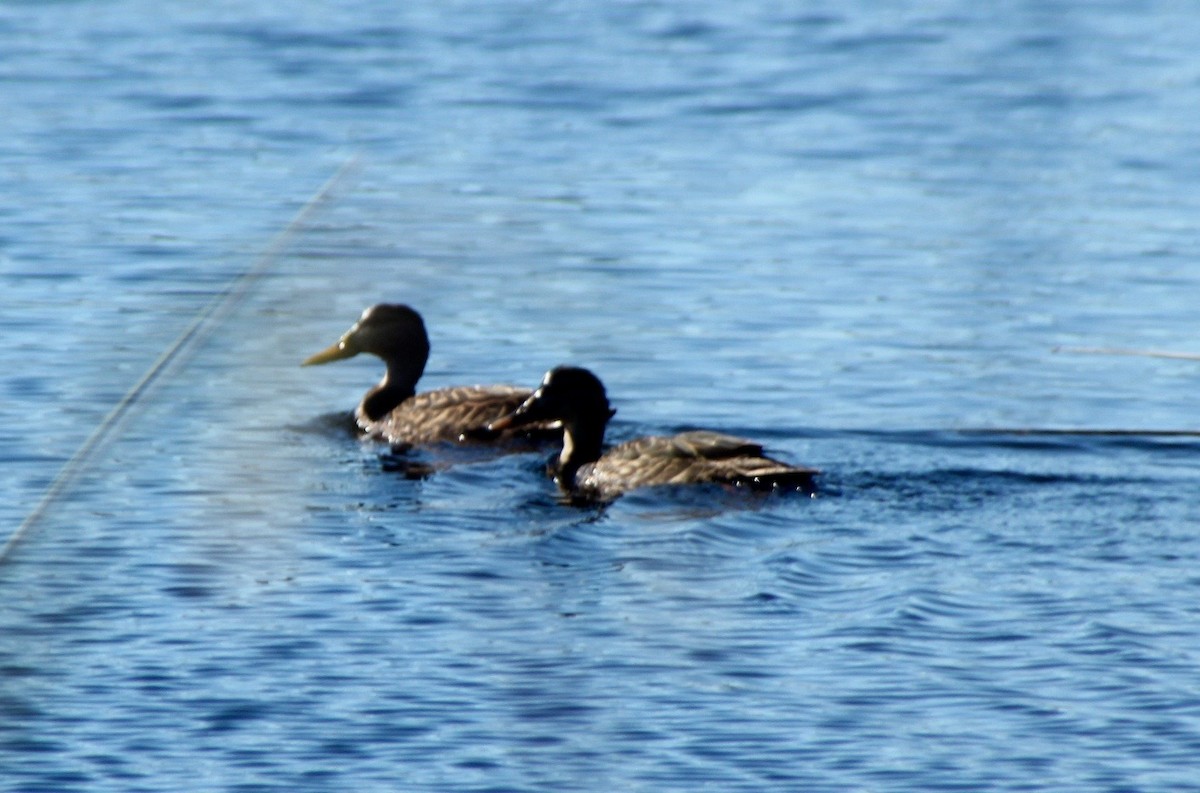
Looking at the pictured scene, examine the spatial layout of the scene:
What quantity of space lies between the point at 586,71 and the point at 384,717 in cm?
1556

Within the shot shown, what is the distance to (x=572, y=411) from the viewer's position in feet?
31.5

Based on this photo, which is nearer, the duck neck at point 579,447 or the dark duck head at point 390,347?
the duck neck at point 579,447

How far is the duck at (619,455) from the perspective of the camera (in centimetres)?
878

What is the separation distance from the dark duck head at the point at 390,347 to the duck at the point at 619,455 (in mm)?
1050

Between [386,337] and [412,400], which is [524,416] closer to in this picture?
[412,400]

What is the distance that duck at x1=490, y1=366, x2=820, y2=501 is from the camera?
8.78 meters

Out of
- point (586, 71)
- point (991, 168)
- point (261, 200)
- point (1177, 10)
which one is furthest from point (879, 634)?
point (1177, 10)

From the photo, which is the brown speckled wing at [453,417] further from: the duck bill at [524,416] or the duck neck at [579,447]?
the duck neck at [579,447]

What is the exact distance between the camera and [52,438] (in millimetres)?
9195

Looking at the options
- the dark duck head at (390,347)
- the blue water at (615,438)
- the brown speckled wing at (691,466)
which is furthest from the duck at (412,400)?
the brown speckled wing at (691,466)

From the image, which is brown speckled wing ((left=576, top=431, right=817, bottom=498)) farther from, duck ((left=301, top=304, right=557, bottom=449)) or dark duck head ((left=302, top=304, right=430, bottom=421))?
dark duck head ((left=302, top=304, right=430, bottom=421))

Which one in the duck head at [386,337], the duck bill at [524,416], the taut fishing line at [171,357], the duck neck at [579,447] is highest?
the taut fishing line at [171,357]

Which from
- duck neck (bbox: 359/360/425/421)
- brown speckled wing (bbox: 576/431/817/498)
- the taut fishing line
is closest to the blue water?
the taut fishing line

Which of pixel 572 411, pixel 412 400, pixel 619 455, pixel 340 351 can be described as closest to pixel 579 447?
pixel 572 411
